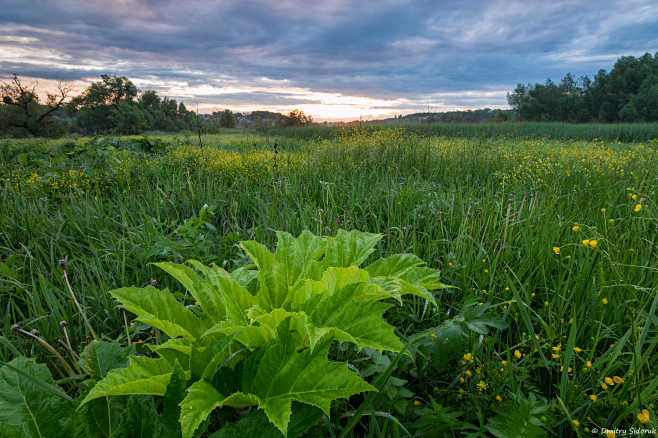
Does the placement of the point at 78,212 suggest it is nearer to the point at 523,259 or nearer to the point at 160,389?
the point at 160,389

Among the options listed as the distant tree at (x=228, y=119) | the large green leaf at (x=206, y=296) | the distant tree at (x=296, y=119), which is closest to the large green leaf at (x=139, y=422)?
the large green leaf at (x=206, y=296)

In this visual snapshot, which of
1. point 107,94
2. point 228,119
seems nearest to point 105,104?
point 107,94

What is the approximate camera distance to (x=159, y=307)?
976 millimetres

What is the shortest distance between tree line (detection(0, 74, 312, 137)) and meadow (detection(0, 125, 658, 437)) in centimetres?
2495

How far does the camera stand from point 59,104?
3553cm

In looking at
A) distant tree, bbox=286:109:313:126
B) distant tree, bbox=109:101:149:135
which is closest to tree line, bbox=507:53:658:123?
distant tree, bbox=286:109:313:126

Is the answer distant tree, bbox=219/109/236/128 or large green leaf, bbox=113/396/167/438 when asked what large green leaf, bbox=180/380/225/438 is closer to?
large green leaf, bbox=113/396/167/438

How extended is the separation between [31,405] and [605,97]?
63.8 metres

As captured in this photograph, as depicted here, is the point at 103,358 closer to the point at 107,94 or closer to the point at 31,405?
the point at 31,405

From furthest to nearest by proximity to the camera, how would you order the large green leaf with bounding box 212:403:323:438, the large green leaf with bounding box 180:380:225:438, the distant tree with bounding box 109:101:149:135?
the distant tree with bounding box 109:101:149:135 < the large green leaf with bounding box 212:403:323:438 < the large green leaf with bounding box 180:380:225:438

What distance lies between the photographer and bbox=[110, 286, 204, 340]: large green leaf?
0.94 meters

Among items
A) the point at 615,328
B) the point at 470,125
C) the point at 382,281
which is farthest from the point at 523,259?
the point at 470,125

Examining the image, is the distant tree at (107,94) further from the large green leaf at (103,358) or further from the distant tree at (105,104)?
the large green leaf at (103,358)

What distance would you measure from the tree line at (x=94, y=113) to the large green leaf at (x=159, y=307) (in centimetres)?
2761
